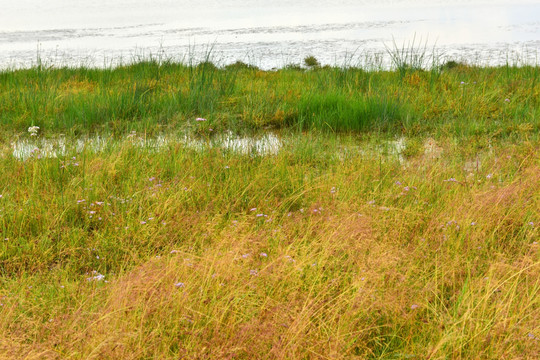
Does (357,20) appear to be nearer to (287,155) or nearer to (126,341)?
(287,155)

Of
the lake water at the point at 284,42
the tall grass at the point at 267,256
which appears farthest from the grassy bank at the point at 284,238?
the lake water at the point at 284,42

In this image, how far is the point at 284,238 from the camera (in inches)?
125

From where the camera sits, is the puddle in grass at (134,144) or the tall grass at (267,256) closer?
the tall grass at (267,256)

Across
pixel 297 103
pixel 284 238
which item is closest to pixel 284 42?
pixel 297 103

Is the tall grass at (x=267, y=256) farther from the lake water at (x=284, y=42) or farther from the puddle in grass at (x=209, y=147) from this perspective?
the lake water at (x=284, y=42)

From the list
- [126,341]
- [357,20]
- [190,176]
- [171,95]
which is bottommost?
[126,341]

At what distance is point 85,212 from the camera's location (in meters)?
3.72

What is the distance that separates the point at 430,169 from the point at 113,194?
8.85 feet

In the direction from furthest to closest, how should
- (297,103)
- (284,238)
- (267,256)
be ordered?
(297,103)
(284,238)
(267,256)

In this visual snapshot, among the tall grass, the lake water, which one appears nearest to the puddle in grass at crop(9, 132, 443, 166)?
the tall grass

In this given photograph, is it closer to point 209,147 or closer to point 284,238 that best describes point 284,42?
point 209,147

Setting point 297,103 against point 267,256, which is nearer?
point 267,256

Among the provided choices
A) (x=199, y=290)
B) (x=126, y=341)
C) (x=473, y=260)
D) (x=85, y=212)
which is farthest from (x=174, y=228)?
(x=473, y=260)

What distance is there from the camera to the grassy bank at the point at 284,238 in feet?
7.20
